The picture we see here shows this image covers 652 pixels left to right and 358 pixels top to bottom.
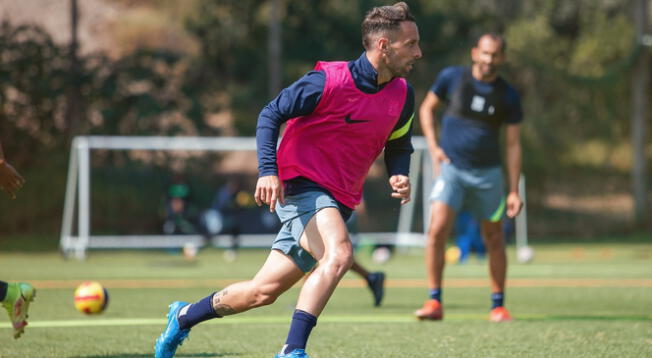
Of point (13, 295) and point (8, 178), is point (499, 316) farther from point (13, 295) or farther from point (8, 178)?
point (8, 178)

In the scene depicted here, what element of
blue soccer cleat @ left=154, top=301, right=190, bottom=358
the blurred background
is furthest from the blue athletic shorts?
the blurred background

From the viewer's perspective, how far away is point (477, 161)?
27.5 ft

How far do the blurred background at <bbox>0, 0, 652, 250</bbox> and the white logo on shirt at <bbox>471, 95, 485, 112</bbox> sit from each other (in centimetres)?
1714

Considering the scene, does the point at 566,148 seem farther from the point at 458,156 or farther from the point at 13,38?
the point at 458,156

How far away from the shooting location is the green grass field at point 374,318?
640 centimetres

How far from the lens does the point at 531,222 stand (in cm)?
2925

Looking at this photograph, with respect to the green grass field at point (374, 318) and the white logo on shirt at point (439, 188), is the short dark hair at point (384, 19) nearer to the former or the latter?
the green grass field at point (374, 318)

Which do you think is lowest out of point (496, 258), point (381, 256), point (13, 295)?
point (381, 256)

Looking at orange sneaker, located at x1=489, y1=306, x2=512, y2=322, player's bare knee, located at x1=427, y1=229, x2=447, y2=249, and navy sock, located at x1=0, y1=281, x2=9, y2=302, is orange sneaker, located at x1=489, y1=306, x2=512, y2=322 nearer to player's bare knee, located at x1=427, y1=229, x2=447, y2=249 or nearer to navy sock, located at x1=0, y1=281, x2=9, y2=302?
player's bare knee, located at x1=427, y1=229, x2=447, y2=249

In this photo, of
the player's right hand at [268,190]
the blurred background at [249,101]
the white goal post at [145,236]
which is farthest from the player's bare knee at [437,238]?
the blurred background at [249,101]

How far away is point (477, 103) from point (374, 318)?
1.99 meters

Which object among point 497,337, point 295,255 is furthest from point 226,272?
point 295,255

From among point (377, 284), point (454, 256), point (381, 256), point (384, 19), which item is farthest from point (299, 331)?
point (381, 256)

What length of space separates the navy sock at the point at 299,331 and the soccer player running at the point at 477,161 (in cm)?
343
